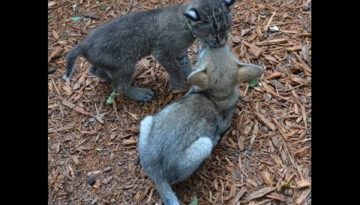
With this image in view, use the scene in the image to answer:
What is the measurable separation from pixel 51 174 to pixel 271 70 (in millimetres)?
2695

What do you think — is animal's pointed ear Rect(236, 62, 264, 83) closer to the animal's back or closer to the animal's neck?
the animal's neck

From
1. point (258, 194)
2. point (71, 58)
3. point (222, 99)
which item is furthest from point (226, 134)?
point (71, 58)

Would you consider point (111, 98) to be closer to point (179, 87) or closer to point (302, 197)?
point (179, 87)

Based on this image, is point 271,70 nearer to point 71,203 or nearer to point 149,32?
point 149,32

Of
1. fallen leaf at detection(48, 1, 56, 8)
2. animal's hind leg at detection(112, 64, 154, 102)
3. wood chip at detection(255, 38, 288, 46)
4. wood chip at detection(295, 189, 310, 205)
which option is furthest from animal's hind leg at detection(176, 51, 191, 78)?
fallen leaf at detection(48, 1, 56, 8)

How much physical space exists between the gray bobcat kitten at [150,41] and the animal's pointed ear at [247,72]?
1.21 feet

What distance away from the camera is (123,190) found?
5660 millimetres

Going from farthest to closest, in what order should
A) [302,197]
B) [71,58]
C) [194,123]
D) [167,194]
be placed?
[71,58]
[194,123]
[302,197]
[167,194]

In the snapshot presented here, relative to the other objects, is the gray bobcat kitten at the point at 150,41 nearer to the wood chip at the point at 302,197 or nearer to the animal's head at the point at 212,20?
the animal's head at the point at 212,20

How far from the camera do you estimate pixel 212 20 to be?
5887mm

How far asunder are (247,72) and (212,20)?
67 cm

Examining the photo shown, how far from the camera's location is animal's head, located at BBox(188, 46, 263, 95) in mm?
5722

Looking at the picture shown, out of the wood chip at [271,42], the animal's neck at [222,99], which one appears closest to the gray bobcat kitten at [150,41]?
the animal's neck at [222,99]

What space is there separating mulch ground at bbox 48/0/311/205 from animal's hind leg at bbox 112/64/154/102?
9cm
